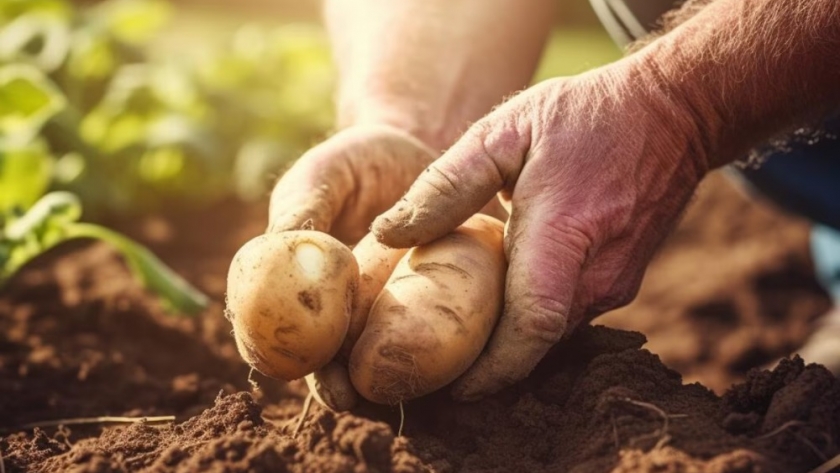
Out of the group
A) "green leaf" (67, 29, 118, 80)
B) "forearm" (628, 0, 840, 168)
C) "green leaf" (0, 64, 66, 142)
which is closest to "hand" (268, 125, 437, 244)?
"forearm" (628, 0, 840, 168)

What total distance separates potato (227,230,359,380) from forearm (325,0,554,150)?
112 centimetres

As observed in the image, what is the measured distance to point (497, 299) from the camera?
221 centimetres

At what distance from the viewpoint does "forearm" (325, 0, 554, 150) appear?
10.6 feet

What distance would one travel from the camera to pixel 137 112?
4.71m

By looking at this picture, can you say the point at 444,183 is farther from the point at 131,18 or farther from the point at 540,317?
the point at 131,18

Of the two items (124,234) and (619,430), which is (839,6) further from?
(124,234)

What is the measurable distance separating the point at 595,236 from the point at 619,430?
54 centimetres

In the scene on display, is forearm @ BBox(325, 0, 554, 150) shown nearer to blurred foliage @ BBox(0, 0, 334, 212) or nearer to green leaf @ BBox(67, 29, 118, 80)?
blurred foliage @ BBox(0, 0, 334, 212)

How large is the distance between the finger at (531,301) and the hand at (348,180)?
1.89 ft

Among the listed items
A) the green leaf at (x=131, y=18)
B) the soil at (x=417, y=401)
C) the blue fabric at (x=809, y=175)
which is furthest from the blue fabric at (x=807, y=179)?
the green leaf at (x=131, y=18)

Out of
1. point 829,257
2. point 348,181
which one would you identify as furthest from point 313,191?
point 829,257

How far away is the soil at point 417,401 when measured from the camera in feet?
6.15

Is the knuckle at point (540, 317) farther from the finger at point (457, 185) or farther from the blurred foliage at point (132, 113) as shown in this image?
the blurred foliage at point (132, 113)

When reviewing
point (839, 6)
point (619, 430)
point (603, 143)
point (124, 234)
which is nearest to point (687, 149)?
point (603, 143)
